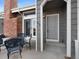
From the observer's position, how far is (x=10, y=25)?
42.7ft

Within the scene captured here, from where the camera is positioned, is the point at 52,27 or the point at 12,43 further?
the point at 52,27

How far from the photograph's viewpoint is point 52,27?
1171 centimetres

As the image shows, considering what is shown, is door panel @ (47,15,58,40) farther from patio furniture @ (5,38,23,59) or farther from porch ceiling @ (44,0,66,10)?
patio furniture @ (5,38,23,59)

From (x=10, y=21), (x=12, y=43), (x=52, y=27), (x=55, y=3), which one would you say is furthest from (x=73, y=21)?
(x=10, y=21)

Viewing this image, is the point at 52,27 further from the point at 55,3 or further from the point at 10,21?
the point at 10,21

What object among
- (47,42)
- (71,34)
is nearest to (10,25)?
(47,42)

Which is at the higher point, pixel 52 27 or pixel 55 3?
pixel 55 3

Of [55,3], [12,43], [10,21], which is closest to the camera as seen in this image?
[12,43]

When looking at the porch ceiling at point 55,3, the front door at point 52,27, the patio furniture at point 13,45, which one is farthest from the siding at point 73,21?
the front door at point 52,27

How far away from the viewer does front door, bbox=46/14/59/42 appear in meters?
11.3

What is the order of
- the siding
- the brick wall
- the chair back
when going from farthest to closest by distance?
the brick wall
the siding
the chair back

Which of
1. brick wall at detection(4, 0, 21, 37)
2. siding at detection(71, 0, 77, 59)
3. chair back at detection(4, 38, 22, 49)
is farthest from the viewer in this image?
brick wall at detection(4, 0, 21, 37)

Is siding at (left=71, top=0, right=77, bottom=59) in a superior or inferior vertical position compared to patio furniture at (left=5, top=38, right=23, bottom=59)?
superior

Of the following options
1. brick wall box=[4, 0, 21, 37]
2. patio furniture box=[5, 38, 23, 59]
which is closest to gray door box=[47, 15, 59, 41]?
brick wall box=[4, 0, 21, 37]
